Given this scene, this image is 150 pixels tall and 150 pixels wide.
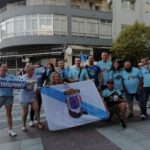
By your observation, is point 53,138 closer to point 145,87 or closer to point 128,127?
point 128,127

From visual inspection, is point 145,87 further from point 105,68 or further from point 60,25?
point 60,25

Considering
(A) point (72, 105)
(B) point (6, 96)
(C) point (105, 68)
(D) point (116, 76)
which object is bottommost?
(A) point (72, 105)

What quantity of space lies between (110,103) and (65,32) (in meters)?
29.5

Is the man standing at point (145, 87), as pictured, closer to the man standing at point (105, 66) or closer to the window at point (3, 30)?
the man standing at point (105, 66)

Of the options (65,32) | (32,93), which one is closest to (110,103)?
(32,93)

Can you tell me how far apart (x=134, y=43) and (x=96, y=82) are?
2654 centimetres

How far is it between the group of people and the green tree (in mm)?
24776

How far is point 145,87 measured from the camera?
36.4 feet

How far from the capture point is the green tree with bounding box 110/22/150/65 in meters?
36.0

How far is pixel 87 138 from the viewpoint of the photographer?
826 cm

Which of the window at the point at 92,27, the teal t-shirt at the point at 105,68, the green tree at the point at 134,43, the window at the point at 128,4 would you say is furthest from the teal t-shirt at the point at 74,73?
the window at the point at 128,4

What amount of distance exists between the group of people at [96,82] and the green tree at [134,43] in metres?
24.8

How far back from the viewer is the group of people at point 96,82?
9.23 metres

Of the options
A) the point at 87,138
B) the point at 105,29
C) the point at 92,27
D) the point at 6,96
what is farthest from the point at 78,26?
the point at 87,138
